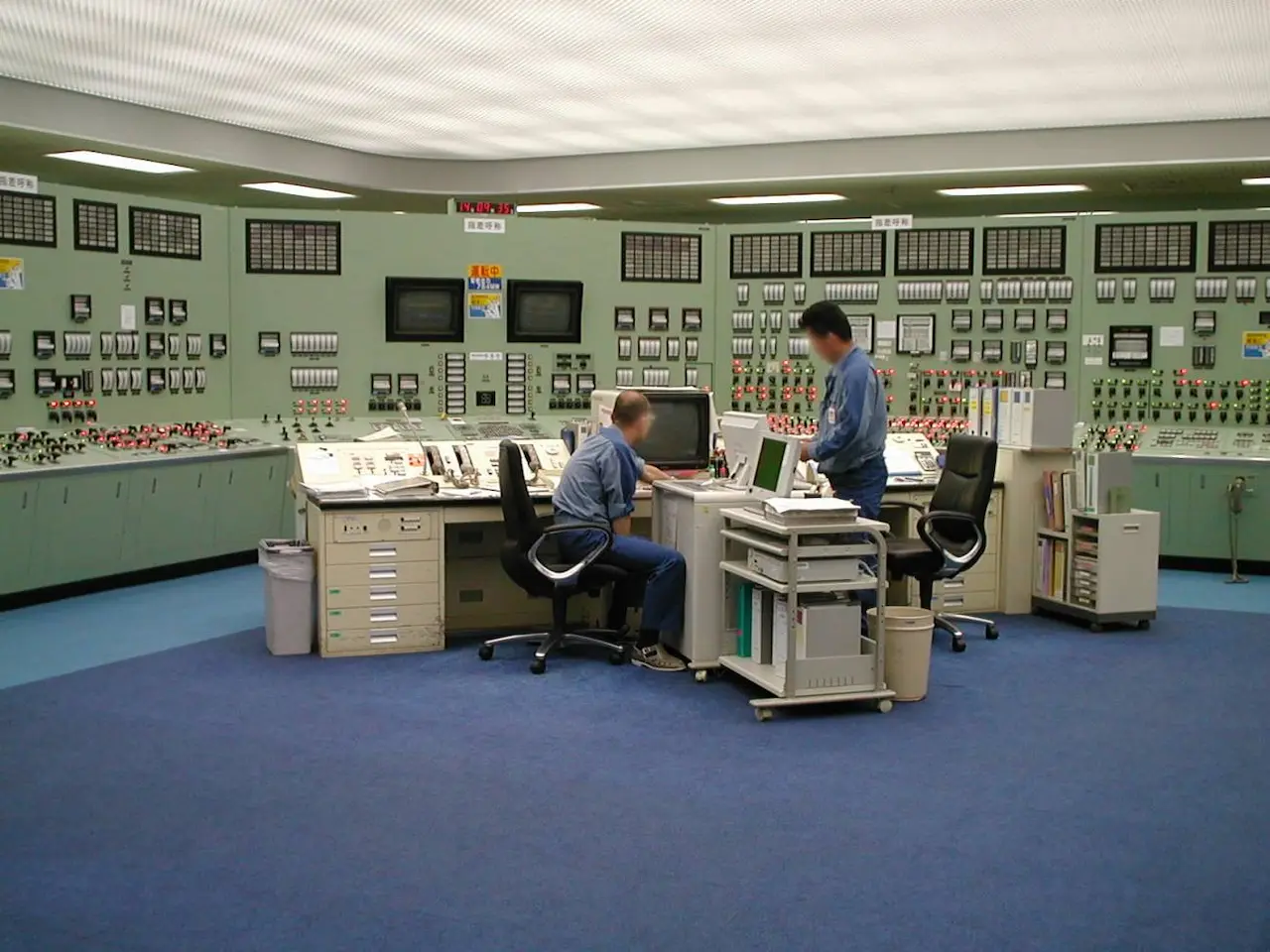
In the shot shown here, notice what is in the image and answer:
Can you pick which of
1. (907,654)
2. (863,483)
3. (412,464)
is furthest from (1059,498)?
(412,464)

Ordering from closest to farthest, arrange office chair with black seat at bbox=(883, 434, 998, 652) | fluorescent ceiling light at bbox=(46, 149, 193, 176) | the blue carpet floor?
the blue carpet floor
office chair with black seat at bbox=(883, 434, 998, 652)
fluorescent ceiling light at bbox=(46, 149, 193, 176)

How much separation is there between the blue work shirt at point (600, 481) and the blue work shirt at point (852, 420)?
2.63 feet

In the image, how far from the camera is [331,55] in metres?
6.77

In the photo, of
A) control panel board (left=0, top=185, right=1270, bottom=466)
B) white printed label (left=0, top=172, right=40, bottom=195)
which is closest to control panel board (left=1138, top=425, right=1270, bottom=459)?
control panel board (left=0, top=185, right=1270, bottom=466)

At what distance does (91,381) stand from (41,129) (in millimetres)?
1887

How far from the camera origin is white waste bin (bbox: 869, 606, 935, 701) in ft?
15.5

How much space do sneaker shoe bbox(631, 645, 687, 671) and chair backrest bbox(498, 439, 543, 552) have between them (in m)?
0.69

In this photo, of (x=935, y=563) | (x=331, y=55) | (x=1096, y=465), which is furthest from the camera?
(x=331, y=55)

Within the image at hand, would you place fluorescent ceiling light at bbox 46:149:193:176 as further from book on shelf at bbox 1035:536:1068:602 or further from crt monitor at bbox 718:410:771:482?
book on shelf at bbox 1035:536:1068:602

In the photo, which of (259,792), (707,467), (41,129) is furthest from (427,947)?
(41,129)

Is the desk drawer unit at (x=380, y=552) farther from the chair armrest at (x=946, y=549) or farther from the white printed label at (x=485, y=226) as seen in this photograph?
the white printed label at (x=485, y=226)

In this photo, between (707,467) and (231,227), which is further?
(231,227)

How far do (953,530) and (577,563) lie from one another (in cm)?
195

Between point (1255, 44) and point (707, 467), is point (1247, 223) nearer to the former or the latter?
point (1255, 44)
